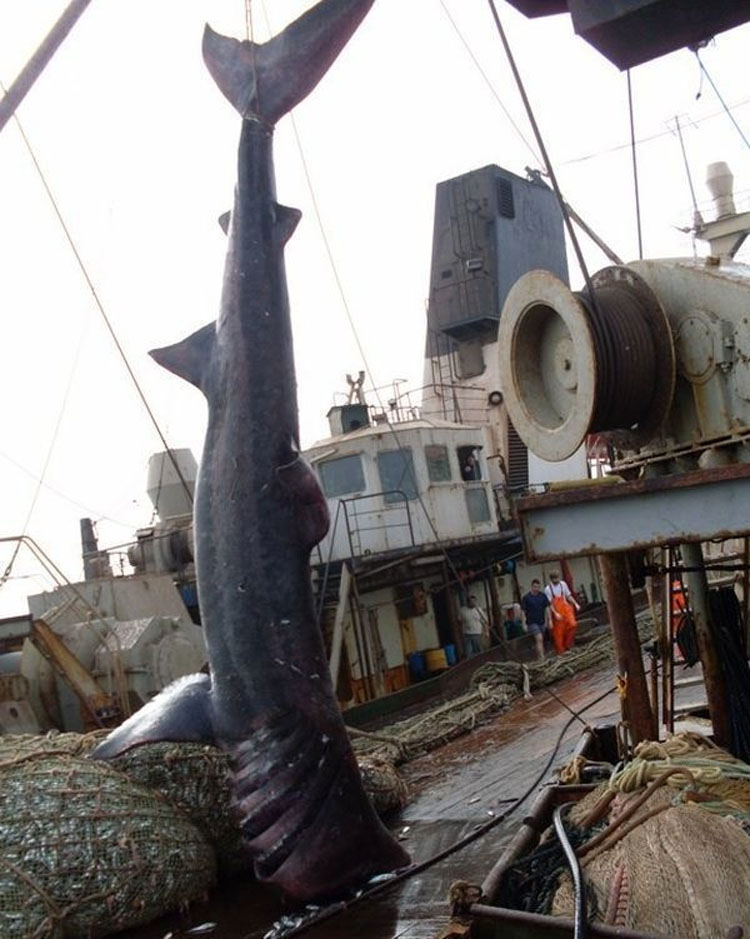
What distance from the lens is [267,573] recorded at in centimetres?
479

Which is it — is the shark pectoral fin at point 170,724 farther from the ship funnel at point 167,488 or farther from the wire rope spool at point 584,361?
the ship funnel at point 167,488

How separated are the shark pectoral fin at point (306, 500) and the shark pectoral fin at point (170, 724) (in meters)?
0.96

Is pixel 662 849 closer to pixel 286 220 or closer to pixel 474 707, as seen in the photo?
pixel 286 220

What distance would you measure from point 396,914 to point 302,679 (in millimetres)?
1274

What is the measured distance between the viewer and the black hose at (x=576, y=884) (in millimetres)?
3297

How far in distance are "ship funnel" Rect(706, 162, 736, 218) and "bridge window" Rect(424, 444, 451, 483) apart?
322 inches

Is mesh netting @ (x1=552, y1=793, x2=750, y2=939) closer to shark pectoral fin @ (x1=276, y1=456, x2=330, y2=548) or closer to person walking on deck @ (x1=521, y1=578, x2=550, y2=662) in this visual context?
shark pectoral fin @ (x1=276, y1=456, x2=330, y2=548)

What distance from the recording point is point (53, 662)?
39.2 ft

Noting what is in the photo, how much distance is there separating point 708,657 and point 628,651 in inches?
28.2

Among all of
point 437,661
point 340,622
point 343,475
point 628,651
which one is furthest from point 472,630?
point 628,651

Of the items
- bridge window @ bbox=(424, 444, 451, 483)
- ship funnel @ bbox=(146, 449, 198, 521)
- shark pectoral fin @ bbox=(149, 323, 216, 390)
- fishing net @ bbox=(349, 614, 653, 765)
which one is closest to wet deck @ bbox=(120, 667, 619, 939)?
fishing net @ bbox=(349, 614, 653, 765)

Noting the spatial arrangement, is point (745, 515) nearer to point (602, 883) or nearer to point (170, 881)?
point (602, 883)

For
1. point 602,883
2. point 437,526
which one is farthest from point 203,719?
point 437,526

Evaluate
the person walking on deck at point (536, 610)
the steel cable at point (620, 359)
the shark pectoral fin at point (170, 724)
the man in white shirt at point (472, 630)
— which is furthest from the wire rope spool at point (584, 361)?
the man in white shirt at point (472, 630)
